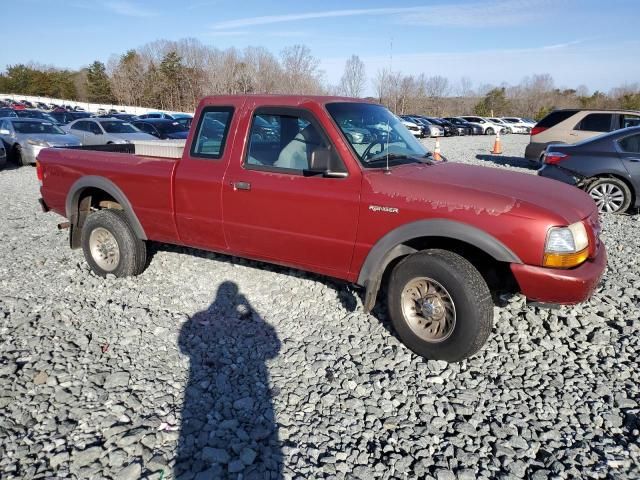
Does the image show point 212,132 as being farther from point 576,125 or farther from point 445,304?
point 576,125

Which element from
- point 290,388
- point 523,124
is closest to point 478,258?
point 290,388

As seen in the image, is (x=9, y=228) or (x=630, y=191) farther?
(x=630, y=191)

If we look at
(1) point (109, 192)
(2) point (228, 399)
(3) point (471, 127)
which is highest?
(3) point (471, 127)

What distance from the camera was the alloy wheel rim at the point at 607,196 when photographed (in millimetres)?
8008

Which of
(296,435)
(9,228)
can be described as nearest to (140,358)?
(296,435)

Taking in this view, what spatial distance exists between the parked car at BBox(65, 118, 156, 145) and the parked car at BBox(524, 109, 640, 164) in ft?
39.0

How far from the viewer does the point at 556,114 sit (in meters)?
12.9

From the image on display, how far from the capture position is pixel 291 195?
3.77 m

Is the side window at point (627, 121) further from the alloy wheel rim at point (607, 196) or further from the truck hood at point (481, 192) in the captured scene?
the truck hood at point (481, 192)

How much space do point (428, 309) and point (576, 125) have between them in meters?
11.3

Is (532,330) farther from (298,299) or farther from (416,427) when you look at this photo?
(298,299)

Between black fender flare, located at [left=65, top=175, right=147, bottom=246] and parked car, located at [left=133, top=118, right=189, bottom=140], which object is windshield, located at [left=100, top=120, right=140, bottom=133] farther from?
black fender flare, located at [left=65, top=175, right=147, bottom=246]

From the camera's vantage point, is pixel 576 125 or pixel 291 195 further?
pixel 576 125

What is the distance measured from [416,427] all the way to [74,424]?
2.14 meters
